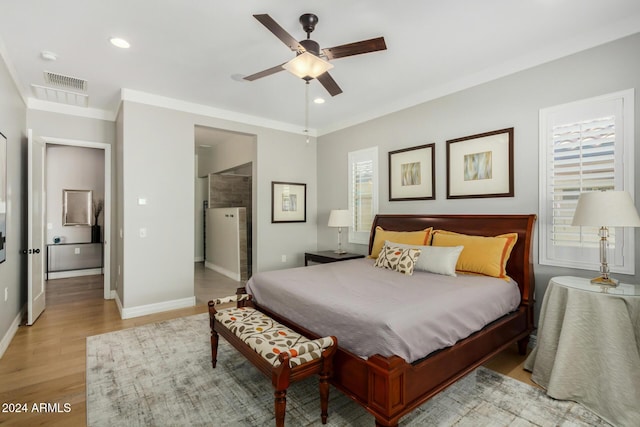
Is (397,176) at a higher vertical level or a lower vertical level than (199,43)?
lower

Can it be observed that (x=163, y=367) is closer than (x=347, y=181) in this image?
Yes

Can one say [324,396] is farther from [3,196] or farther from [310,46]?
[3,196]

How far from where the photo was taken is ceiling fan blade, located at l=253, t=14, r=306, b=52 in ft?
6.27

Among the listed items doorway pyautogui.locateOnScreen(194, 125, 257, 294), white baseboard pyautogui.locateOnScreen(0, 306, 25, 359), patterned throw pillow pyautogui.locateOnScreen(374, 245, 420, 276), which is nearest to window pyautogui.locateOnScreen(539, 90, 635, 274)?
patterned throw pillow pyautogui.locateOnScreen(374, 245, 420, 276)

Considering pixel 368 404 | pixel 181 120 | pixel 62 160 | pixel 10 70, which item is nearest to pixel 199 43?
pixel 181 120

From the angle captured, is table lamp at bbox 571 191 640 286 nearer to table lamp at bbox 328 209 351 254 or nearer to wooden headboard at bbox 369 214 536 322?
wooden headboard at bbox 369 214 536 322

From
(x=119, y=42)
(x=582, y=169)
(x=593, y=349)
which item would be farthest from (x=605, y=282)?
(x=119, y=42)

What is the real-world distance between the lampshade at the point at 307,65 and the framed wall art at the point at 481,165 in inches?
77.8

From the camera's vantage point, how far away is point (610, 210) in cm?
218

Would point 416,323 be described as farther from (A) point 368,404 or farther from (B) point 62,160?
(B) point 62,160

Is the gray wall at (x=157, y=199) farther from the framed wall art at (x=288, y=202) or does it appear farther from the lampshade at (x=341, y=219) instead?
the lampshade at (x=341, y=219)

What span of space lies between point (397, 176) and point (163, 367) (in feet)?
11.1

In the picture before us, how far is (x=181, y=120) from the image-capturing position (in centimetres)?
421

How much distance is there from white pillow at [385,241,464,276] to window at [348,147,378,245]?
158cm
